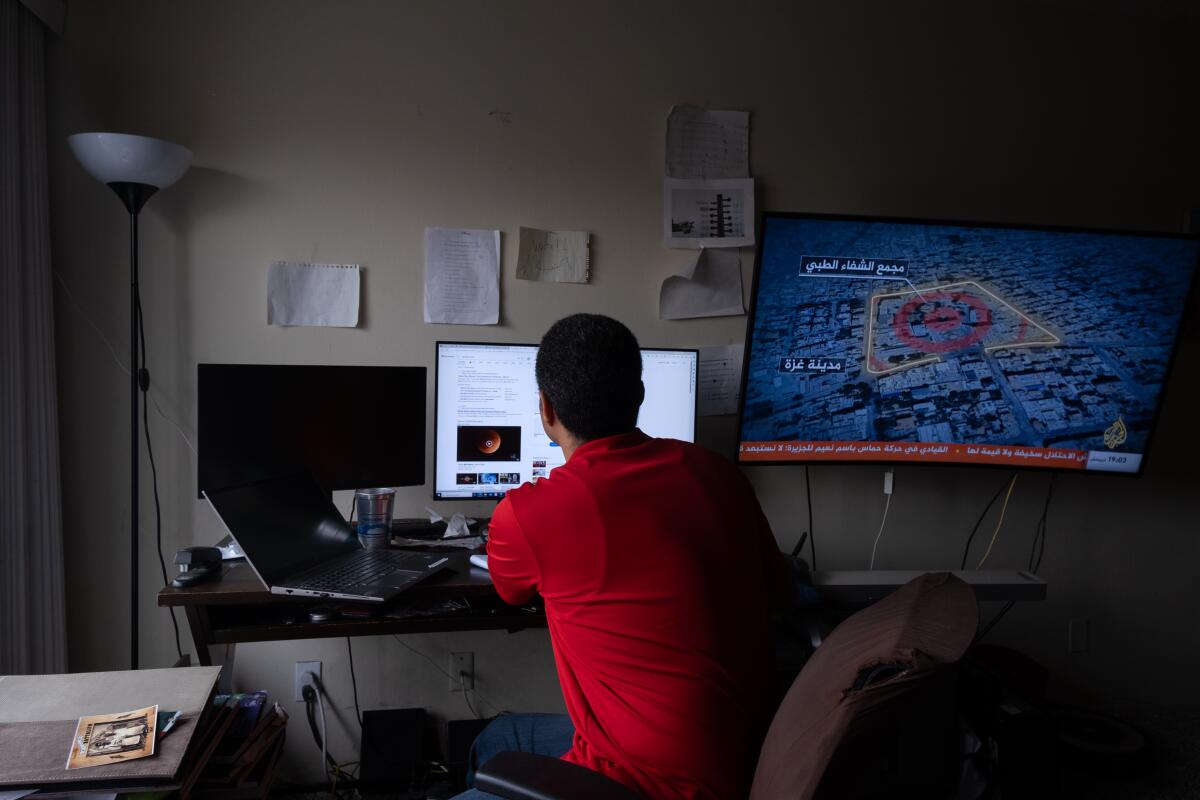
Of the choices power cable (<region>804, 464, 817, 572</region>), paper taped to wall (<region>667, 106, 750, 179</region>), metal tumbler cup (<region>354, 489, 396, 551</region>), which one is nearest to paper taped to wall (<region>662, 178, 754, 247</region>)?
paper taped to wall (<region>667, 106, 750, 179</region>)

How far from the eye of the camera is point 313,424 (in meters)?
1.90

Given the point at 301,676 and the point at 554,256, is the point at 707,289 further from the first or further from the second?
the point at 301,676

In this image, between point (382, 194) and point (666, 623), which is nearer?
point (666, 623)

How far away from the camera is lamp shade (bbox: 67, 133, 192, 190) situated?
180 centimetres

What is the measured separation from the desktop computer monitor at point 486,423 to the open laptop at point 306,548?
0.99 feet

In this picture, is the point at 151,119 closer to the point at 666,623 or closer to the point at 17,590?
the point at 17,590

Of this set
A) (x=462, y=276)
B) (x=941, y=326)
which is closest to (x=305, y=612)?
(x=462, y=276)

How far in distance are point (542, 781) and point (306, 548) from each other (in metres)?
0.94

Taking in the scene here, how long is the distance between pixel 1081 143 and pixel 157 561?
323cm

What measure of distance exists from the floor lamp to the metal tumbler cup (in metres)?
0.61

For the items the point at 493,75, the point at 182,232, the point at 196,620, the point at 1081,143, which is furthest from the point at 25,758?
the point at 1081,143

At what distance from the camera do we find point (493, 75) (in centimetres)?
227

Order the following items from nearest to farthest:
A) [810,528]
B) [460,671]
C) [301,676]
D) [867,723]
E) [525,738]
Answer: [867,723] < [525,738] < [301,676] < [460,671] < [810,528]

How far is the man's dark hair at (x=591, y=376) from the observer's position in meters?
1.24
